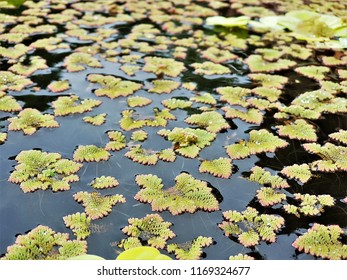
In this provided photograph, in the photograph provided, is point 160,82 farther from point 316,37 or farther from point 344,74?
point 316,37

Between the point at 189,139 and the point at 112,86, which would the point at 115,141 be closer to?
the point at 189,139

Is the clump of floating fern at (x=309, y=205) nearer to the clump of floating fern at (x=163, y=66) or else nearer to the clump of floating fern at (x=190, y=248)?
the clump of floating fern at (x=190, y=248)

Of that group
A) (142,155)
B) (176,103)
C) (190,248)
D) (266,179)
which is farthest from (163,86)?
(190,248)

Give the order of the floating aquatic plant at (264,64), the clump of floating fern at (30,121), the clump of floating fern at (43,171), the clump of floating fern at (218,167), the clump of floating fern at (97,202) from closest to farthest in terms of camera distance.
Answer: the clump of floating fern at (97,202)
the clump of floating fern at (43,171)
the clump of floating fern at (218,167)
the clump of floating fern at (30,121)
the floating aquatic plant at (264,64)

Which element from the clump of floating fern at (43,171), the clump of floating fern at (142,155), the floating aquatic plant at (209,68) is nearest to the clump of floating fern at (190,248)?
the clump of floating fern at (142,155)

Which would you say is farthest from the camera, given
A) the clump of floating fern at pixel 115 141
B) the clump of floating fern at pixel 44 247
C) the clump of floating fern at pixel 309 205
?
the clump of floating fern at pixel 115 141

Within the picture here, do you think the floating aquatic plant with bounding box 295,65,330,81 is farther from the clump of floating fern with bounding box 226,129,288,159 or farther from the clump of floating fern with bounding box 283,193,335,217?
the clump of floating fern with bounding box 283,193,335,217
